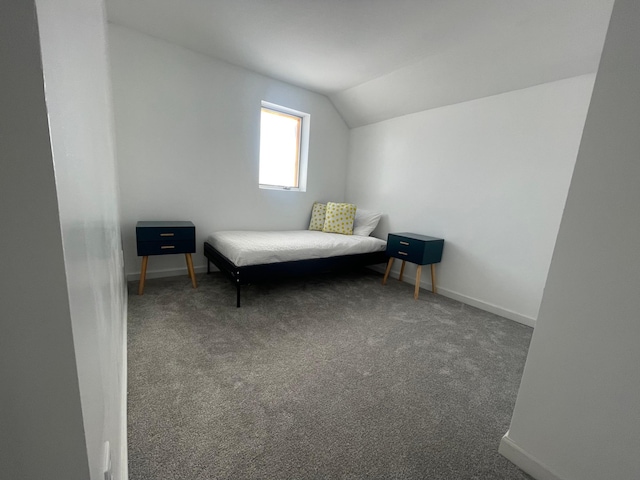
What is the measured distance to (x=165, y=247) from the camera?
2.46 m

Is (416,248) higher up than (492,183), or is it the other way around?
(492,183)

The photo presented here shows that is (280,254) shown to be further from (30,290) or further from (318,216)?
(30,290)

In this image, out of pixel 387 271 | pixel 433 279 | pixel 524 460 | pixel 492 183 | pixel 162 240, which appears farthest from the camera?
pixel 387 271

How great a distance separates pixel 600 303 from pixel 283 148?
11.5 feet

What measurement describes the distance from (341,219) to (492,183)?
1759 mm

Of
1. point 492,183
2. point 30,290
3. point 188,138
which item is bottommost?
point 30,290

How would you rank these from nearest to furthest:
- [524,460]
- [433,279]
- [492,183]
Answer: [524,460], [492,183], [433,279]

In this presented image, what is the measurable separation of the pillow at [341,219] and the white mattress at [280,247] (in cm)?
44

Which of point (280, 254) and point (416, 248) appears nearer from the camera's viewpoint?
point (280, 254)

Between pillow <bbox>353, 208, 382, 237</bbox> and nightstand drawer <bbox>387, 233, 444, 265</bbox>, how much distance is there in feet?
1.73

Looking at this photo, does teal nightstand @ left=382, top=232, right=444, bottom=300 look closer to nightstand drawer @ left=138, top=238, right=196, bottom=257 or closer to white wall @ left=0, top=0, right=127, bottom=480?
nightstand drawer @ left=138, top=238, right=196, bottom=257

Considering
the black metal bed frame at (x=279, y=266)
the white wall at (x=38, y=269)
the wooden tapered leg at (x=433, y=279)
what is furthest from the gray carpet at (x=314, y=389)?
the white wall at (x=38, y=269)

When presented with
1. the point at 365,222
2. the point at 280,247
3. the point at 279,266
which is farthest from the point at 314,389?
the point at 365,222

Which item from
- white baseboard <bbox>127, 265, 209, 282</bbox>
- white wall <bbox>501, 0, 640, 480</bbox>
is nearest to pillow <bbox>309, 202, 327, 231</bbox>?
white baseboard <bbox>127, 265, 209, 282</bbox>
